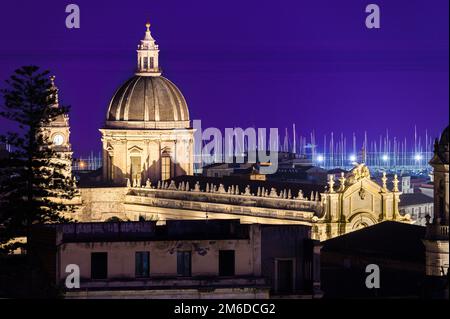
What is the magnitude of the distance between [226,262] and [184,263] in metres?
1.26

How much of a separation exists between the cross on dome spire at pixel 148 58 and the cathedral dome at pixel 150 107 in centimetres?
39

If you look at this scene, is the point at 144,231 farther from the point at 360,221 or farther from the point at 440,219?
the point at 360,221

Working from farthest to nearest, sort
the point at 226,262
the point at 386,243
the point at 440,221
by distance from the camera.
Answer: the point at 386,243 → the point at 440,221 → the point at 226,262

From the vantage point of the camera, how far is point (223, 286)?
2894 inches

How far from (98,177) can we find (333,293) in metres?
86.7

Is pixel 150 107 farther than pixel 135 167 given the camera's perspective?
No

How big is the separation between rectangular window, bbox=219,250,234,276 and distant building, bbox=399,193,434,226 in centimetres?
9543

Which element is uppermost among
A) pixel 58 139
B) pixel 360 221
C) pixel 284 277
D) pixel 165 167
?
pixel 58 139

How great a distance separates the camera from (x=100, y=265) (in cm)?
7369

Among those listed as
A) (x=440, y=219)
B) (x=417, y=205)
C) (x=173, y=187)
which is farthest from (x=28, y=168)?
(x=417, y=205)

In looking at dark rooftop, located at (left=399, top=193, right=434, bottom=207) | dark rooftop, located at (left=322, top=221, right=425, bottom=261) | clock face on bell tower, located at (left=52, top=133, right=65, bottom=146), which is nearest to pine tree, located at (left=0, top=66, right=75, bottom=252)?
dark rooftop, located at (left=322, top=221, right=425, bottom=261)

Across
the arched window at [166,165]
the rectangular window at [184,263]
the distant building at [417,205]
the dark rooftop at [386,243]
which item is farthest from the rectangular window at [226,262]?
the distant building at [417,205]
